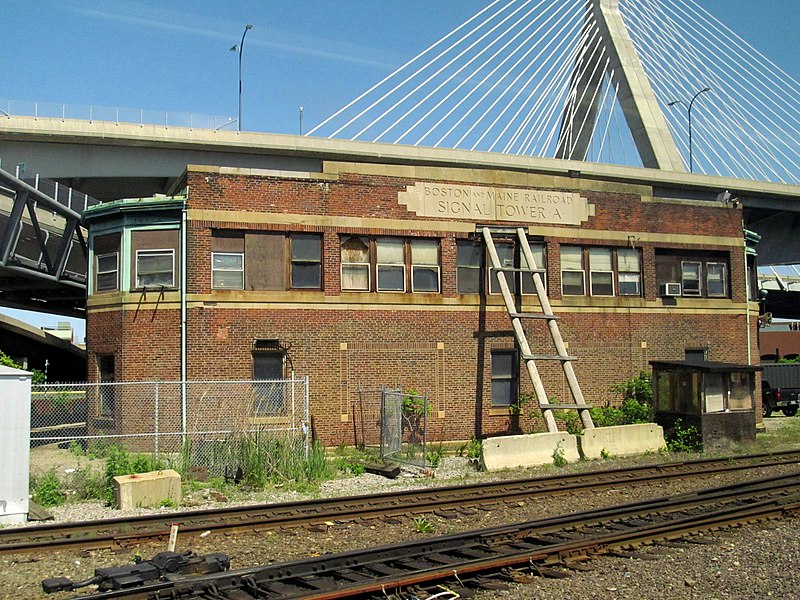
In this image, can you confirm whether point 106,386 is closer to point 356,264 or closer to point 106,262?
point 106,262


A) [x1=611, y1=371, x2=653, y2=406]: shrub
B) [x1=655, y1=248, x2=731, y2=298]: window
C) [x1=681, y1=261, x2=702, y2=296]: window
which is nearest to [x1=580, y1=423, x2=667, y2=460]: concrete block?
[x1=611, y1=371, x2=653, y2=406]: shrub

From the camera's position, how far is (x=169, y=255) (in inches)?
807

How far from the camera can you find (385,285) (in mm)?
21938

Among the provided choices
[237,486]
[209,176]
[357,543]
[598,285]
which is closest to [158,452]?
[237,486]

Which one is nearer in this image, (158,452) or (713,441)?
(158,452)

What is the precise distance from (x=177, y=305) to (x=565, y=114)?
35464mm

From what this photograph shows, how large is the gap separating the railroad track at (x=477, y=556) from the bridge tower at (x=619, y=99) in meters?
36.4

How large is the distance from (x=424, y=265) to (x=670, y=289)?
8.03 m

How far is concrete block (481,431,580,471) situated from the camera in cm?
1827

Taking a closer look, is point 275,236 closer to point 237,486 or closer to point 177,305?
point 177,305

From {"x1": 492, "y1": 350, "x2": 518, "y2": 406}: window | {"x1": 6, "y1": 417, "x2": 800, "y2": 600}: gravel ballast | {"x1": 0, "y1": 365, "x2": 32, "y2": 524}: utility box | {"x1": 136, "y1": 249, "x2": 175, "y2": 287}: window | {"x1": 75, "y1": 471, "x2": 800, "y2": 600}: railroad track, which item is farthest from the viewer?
{"x1": 492, "y1": 350, "x2": 518, "y2": 406}: window

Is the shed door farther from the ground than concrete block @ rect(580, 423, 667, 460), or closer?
farther from the ground

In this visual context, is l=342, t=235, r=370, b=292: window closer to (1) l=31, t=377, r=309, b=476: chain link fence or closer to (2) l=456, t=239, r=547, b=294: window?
(2) l=456, t=239, r=547, b=294: window

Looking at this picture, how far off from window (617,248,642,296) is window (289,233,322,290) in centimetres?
919
